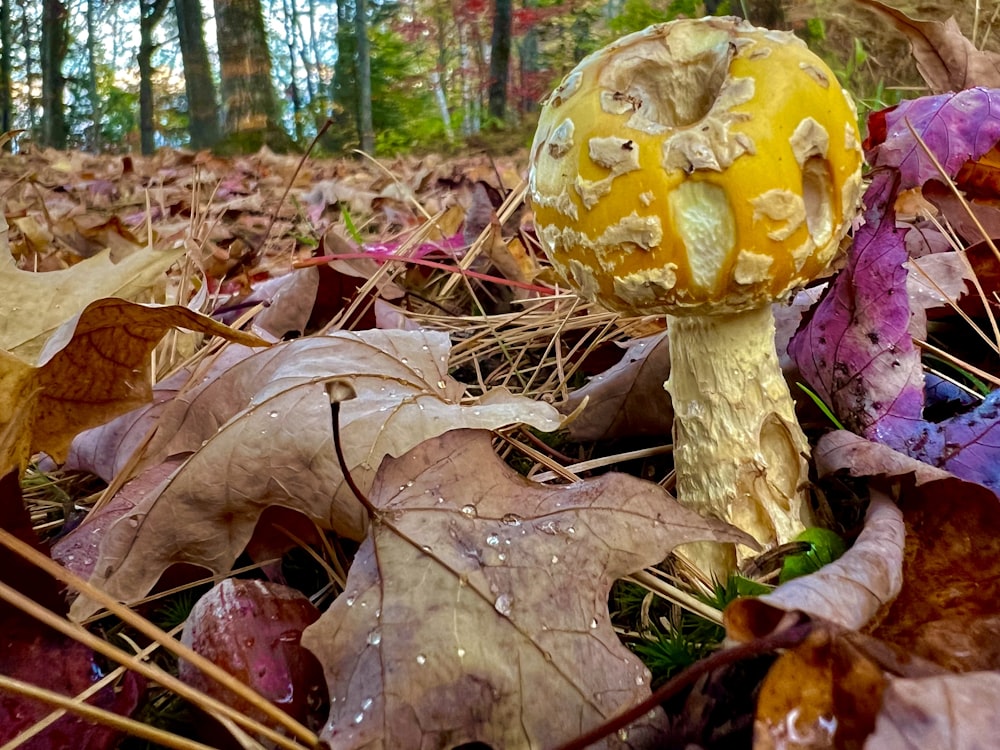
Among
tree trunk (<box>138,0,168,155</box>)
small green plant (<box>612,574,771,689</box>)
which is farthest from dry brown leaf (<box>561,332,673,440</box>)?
tree trunk (<box>138,0,168,155</box>)

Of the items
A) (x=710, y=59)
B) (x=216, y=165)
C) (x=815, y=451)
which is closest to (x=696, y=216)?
(x=710, y=59)

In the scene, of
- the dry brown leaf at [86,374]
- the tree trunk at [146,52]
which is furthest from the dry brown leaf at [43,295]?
the tree trunk at [146,52]

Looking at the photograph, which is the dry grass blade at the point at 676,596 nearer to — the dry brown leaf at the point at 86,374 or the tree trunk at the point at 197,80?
the dry brown leaf at the point at 86,374

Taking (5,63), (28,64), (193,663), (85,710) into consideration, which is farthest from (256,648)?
(28,64)

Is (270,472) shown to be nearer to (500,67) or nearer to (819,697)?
(819,697)

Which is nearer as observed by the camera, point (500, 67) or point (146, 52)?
point (500, 67)

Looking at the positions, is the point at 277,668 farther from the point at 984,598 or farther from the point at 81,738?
the point at 984,598
